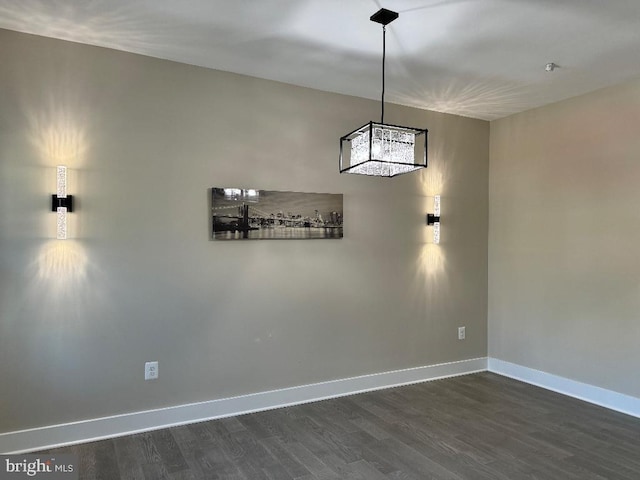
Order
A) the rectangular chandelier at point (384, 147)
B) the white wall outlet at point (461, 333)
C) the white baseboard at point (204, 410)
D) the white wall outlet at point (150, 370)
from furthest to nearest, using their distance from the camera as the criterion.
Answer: the white wall outlet at point (461, 333) → the white wall outlet at point (150, 370) → the white baseboard at point (204, 410) → the rectangular chandelier at point (384, 147)

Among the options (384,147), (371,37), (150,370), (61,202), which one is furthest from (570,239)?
(61,202)

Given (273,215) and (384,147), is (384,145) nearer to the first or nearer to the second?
(384,147)

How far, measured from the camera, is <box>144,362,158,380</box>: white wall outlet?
319cm

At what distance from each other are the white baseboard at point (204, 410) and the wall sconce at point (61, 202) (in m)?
1.30

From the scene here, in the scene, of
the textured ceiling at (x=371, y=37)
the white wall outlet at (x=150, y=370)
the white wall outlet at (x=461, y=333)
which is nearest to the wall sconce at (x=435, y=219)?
the white wall outlet at (x=461, y=333)

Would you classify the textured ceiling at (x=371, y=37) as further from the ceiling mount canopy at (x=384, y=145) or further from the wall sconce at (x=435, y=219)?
the wall sconce at (x=435, y=219)

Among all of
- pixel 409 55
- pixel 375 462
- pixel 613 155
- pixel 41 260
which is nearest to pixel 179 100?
pixel 41 260

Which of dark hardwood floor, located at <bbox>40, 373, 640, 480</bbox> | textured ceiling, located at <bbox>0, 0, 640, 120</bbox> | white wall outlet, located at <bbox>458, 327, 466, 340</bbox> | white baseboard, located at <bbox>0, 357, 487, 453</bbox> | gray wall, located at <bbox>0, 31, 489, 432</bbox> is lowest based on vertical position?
dark hardwood floor, located at <bbox>40, 373, 640, 480</bbox>

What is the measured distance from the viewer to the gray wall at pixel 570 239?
11.8 ft

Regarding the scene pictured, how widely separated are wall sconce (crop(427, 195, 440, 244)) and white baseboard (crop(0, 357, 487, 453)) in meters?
1.32

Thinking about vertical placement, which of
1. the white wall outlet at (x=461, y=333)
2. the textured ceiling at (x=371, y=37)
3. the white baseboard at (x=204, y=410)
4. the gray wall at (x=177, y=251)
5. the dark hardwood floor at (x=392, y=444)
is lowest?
the dark hardwood floor at (x=392, y=444)

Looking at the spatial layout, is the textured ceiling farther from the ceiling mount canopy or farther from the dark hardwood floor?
the dark hardwood floor

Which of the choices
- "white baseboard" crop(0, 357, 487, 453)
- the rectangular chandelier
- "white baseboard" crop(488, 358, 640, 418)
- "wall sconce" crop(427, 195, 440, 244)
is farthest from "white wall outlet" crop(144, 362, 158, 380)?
"white baseboard" crop(488, 358, 640, 418)

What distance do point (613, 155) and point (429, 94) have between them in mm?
1629
